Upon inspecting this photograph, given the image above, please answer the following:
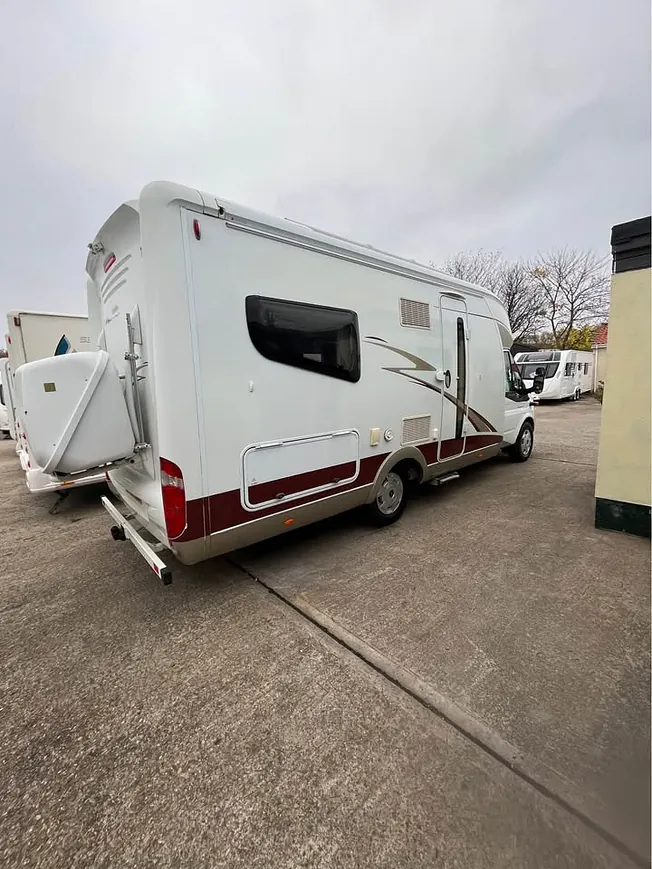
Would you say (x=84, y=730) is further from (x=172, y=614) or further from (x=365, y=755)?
(x=365, y=755)

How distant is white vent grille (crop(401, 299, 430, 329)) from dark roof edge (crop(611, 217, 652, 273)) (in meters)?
1.77

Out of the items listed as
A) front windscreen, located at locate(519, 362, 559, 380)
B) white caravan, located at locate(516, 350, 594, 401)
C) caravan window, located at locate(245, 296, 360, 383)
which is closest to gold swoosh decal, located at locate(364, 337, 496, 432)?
caravan window, located at locate(245, 296, 360, 383)

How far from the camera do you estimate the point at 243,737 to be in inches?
76.8

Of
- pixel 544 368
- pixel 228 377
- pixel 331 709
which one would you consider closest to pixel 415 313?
pixel 228 377

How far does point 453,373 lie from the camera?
16.4ft

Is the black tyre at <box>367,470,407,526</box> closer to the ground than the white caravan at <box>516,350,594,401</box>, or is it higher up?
closer to the ground

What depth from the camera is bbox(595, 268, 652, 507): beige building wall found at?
376cm

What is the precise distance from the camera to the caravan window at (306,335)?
298 cm

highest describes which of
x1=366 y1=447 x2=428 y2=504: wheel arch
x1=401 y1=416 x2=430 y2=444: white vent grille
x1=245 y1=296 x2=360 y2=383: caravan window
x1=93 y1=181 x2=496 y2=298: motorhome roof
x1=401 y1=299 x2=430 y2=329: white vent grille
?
x1=93 y1=181 x2=496 y2=298: motorhome roof

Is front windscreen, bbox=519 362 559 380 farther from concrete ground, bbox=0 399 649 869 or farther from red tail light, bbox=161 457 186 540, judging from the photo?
red tail light, bbox=161 457 186 540

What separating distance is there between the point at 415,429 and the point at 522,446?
12.9ft

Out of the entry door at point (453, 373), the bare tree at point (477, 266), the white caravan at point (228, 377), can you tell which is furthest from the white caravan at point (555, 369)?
the white caravan at point (228, 377)

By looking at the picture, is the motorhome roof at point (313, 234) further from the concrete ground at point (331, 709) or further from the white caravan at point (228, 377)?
the concrete ground at point (331, 709)

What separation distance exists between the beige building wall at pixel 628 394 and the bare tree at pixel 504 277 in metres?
23.6
